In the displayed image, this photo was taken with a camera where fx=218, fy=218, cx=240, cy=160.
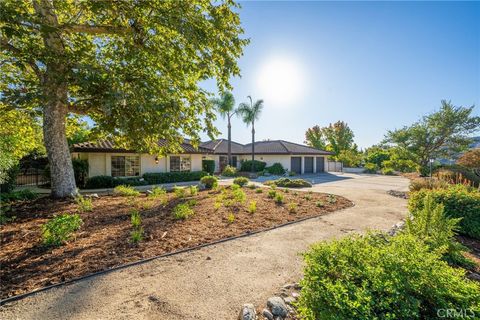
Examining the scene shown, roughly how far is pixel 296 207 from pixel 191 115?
5470mm

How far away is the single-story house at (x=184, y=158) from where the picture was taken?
595 inches

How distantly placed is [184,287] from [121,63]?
24.1ft

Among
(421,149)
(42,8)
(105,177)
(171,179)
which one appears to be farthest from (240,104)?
(421,149)

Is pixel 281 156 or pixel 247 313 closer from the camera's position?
pixel 247 313

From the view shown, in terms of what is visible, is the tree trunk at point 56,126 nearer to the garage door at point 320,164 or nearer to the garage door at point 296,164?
the garage door at point 296,164

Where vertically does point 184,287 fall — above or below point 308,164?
below

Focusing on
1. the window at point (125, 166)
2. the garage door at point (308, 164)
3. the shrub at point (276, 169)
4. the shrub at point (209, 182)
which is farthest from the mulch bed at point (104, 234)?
the garage door at point (308, 164)

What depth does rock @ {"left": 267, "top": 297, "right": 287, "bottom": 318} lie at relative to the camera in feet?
8.61

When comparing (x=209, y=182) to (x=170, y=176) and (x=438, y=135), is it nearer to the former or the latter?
(x=170, y=176)

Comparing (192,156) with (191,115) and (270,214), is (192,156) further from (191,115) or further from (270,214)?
(270,214)

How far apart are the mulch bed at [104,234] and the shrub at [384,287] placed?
3.22m

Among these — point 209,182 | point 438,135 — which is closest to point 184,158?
point 209,182

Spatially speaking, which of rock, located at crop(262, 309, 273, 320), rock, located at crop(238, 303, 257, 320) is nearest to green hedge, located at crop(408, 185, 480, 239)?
rock, located at crop(262, 309, 273, 320)

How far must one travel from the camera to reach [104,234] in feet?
16.6
